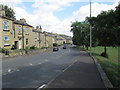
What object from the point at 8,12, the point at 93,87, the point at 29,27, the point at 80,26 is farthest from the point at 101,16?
the point at 8,12

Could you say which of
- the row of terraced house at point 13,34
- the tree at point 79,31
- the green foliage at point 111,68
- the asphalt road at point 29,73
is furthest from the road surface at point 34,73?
the tree at point 79,31

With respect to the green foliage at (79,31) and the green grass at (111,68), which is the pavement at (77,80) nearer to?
the green grass at (111,68)

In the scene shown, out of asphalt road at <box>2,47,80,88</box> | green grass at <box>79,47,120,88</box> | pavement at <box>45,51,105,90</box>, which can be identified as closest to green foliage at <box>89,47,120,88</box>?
green grass at <box>79,47,120,88</box>

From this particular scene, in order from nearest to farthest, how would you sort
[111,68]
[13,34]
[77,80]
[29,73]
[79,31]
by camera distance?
[77,80] → [29,73] → [111,68] → [13,34] → [79,31]

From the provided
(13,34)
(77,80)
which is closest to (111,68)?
(77,80)

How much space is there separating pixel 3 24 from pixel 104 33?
19.5 m

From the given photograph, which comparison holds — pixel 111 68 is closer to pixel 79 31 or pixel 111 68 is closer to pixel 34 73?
pixel 34 73

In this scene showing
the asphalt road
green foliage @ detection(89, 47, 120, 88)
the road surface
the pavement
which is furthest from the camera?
green foliage @ detection(89, 47, 120, 88)

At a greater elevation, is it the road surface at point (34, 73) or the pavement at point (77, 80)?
the pavement at point (77, 80)

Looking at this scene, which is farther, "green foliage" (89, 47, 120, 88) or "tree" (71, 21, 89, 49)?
"tree" (71, 21, 89, 49)

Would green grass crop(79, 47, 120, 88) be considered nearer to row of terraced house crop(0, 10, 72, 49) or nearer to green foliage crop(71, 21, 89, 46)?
row of terraced house crop(0, 10, 72, 49)

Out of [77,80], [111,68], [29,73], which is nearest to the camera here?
[77,80]

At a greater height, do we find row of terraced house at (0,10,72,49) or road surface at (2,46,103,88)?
row of terraced house at (0,10,72,49)

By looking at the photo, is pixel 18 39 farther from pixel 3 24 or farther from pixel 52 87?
pixel 52 87
